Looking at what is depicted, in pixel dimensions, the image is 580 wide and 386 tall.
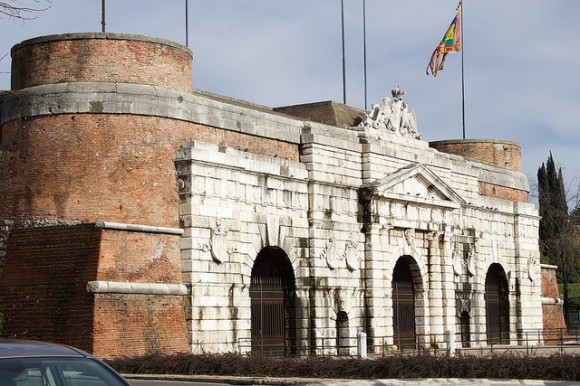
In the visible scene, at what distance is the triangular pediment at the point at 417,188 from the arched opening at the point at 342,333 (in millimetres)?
4177

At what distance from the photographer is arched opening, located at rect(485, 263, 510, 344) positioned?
47.0m

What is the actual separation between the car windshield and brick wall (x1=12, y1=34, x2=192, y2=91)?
69.9 feet

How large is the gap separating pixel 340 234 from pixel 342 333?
316 cm

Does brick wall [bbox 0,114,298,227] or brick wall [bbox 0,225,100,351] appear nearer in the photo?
brick wall [bbox 0,225,100,351]

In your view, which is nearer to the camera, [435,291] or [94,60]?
[94,60]

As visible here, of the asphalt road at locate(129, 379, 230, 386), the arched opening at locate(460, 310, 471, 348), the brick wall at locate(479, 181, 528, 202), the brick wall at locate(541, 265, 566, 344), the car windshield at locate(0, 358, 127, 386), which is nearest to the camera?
the car windshield at locate(0, 358, 127, 386)

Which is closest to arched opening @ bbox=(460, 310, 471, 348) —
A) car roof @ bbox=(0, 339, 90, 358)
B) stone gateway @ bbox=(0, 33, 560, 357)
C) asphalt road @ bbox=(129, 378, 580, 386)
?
stone gateway @ bbox=(0, 33, 560, 357)

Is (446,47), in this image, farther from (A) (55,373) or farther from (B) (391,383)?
(A) (55,373)

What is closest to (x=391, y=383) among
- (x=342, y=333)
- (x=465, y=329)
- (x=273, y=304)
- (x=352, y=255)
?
(x=273, y=304)

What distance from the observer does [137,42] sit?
30031mm

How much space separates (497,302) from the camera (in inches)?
1890

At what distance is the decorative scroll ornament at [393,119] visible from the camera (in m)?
39.1

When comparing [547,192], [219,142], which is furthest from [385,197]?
[547,192]

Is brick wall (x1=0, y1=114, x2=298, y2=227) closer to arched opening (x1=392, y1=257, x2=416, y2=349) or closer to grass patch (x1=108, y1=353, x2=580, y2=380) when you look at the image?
grass patch (x1=108, y1=353, x2=580, y2=380)
